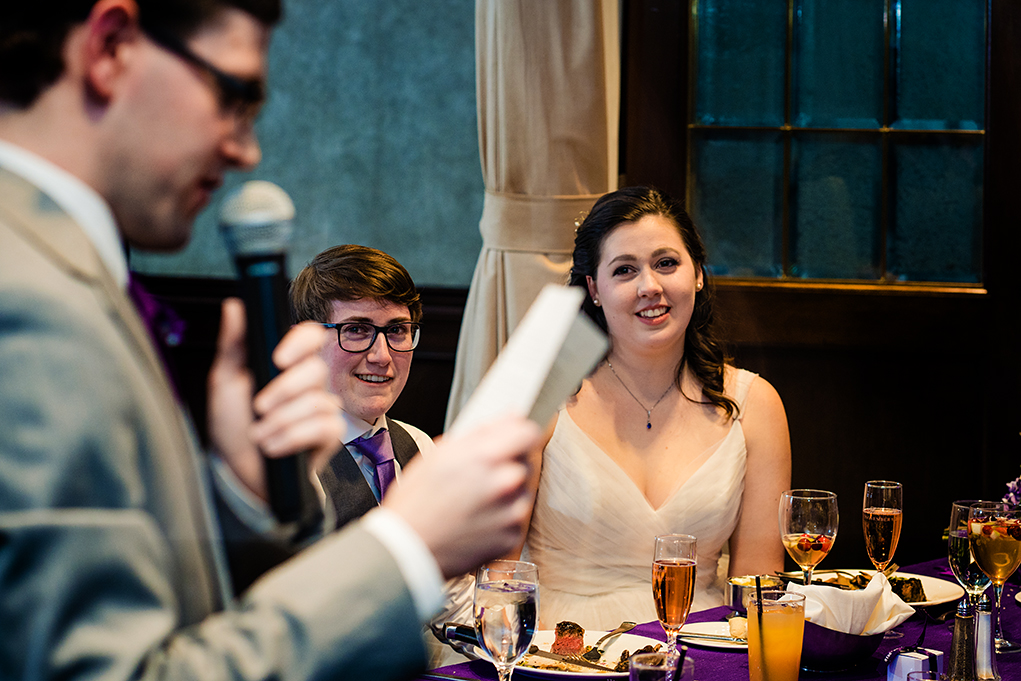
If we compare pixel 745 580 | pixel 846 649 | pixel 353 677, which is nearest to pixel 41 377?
pixel 353 677

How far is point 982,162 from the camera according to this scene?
9.25 feet

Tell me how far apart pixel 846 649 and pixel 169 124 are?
117 centimetres

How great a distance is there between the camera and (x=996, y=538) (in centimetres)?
145

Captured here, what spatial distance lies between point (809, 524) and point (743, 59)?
170cm

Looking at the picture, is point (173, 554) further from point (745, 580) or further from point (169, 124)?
point (745, 580)

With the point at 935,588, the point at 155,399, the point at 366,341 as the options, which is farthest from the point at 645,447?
the point at 155,399

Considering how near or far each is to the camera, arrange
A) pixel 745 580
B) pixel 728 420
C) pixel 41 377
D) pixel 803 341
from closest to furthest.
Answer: pixel 41 377, pixel 745 580, pixel 728 420, pixel 803 341

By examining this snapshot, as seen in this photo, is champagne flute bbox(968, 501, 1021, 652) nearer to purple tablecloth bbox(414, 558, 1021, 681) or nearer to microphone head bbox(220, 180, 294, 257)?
purple tablecloth bbox(414, 558, 1021, 681)

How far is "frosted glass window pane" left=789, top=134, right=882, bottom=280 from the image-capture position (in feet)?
9.33

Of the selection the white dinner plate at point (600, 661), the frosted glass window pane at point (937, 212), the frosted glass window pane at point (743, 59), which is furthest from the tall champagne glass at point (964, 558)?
the frosted glass window pane at point (743, 59)

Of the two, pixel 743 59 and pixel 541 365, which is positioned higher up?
pixel 743 59

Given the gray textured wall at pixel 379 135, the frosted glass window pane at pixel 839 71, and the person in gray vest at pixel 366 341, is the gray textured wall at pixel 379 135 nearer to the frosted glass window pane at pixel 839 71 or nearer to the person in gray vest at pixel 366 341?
the frosted glass window pane at pixel 839 71

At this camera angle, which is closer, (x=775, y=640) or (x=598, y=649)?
(x=775, y=640)

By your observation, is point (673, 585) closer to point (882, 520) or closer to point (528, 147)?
point (882, 520)
